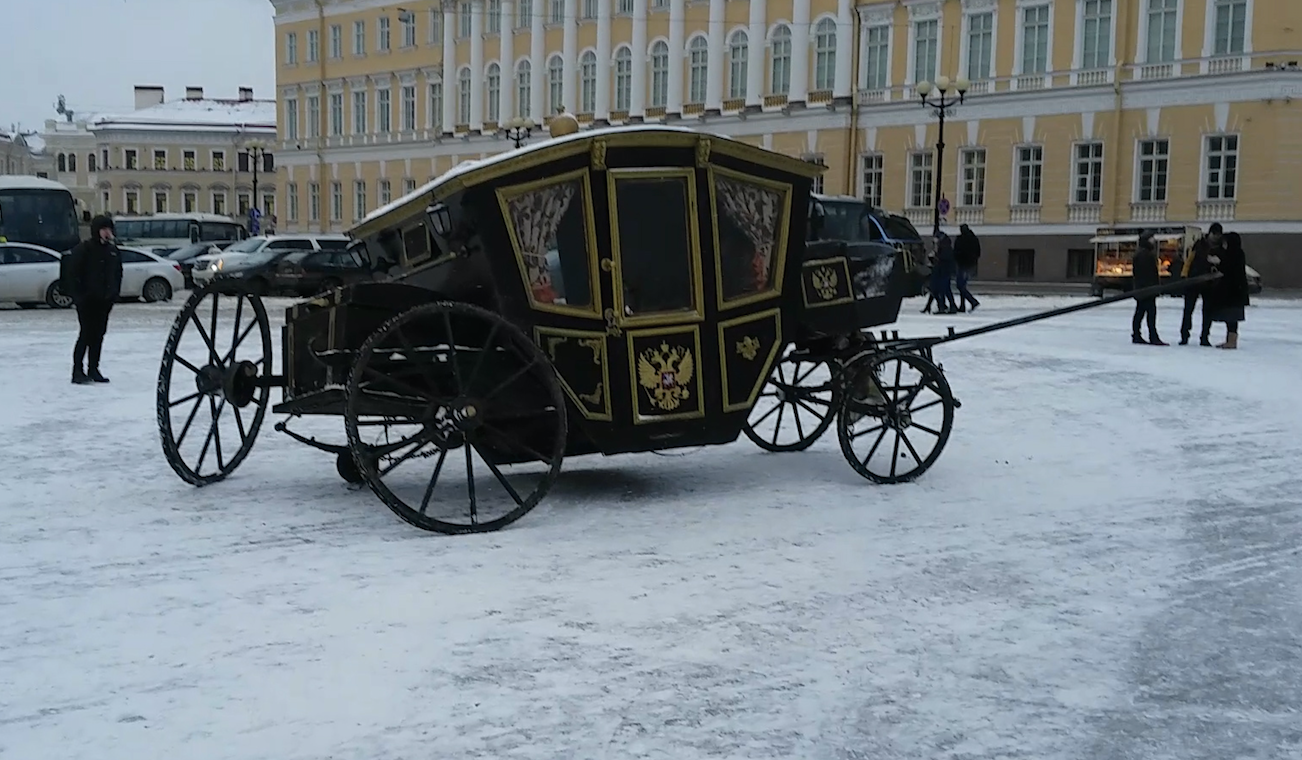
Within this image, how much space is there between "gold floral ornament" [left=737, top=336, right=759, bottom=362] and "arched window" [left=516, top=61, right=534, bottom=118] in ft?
170

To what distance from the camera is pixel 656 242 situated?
7.80m

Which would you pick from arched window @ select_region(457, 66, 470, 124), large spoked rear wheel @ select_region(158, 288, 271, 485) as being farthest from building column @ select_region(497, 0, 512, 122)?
large spoked rear wheel @ select_region(158, 288, 271, 485)

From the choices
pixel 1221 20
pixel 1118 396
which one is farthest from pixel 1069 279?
pixel 1118 396

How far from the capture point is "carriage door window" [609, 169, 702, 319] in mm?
7707

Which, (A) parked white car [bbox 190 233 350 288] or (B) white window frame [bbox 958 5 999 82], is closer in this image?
(A) parked white car [bbox 190 233 350 288]

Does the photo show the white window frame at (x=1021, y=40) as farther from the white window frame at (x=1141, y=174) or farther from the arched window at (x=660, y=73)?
the arched window at (x=660, y=73)

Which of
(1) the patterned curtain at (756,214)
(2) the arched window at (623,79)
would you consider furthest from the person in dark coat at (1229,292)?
(2) the arched window at (623,79)

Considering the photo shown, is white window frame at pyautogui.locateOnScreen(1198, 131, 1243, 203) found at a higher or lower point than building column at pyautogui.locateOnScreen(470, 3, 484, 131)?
lower

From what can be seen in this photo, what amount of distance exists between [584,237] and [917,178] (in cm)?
3977

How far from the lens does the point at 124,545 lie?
277 inches

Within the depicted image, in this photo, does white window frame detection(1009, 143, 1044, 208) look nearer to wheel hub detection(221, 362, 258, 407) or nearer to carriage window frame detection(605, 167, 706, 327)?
carriage window frame detection(605, 167, 706, 327)

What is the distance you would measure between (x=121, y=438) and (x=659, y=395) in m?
4.66

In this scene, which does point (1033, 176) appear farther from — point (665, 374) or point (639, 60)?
point (665, 374)

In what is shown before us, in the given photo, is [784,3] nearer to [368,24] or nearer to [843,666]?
[368,24]
